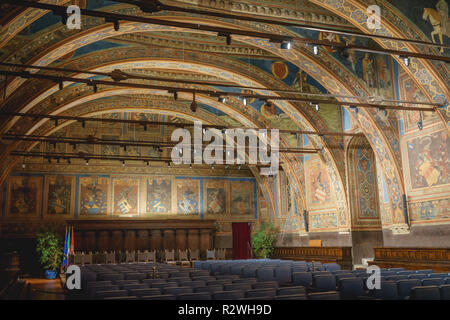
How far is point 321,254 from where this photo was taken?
1912cm

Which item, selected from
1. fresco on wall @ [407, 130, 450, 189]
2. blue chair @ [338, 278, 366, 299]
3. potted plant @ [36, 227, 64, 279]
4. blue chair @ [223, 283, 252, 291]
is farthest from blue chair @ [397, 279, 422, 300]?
potted plant @ [36, 227, 64, 279]

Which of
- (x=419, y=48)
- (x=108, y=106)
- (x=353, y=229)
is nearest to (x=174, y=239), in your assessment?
(x=108, y=106)

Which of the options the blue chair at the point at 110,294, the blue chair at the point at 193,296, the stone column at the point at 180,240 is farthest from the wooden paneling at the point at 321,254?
the blue chair at the point at 110,294

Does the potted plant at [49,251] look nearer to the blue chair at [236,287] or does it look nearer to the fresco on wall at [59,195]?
the fresco on wall at [59,195]

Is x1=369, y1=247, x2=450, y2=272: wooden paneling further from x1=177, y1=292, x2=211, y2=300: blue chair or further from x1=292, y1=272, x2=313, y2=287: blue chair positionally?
x1=177, y1=292, x2=211, y2=300: blue chair

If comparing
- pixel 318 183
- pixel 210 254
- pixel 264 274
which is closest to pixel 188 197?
pixel 210 254

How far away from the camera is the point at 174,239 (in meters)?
25.1

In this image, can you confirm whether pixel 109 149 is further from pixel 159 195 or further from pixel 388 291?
pixel 388 291

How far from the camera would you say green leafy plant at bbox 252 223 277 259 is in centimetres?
2420

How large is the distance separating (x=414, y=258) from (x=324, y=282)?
7.16 m

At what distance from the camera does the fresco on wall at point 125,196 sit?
2464cm

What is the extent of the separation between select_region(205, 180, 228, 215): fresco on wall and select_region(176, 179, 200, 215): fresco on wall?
0.69m

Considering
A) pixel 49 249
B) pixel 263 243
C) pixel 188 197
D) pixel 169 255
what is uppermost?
pixel 188 197
